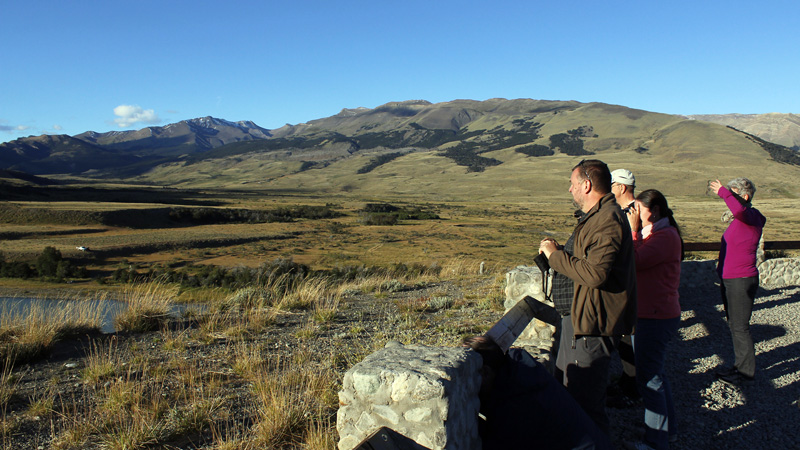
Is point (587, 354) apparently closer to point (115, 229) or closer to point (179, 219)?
point (115, 229)

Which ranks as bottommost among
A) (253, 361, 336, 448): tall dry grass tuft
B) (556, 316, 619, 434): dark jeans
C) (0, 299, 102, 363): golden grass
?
(0, 299, 102, 363): golden grass

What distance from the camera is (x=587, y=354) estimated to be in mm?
2865

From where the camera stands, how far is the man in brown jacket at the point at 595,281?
2.68 meters

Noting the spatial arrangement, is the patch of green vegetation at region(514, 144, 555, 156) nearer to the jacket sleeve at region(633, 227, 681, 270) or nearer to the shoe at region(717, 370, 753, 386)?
the shoe at region(717, 370, 753, 386)

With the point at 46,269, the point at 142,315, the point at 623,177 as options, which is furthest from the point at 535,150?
the point at 623,177

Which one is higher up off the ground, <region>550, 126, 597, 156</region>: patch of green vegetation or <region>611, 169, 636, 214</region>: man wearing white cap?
<region>550, 126, 597, 156</region>: patch of green vegetation

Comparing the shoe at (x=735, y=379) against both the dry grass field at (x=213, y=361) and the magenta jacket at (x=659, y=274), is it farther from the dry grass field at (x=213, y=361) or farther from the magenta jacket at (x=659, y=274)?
the dry grass field at (x=213, y=361)

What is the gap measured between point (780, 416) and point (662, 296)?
2.07m

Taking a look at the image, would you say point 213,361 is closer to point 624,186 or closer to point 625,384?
point 625,384

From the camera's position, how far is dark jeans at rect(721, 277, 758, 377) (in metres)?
4.51

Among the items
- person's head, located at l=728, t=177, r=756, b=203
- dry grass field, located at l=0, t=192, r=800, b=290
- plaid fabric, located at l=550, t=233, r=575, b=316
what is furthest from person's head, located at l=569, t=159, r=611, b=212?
dry grass field, located at l=0, t=192, r=800, b=290

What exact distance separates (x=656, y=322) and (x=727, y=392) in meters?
2.00

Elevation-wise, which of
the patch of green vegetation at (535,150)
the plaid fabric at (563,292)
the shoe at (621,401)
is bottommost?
the shoe at (621,401)

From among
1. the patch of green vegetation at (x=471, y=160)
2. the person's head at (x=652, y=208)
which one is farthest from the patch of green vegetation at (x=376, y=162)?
the person's head at (x=652, y=208)
